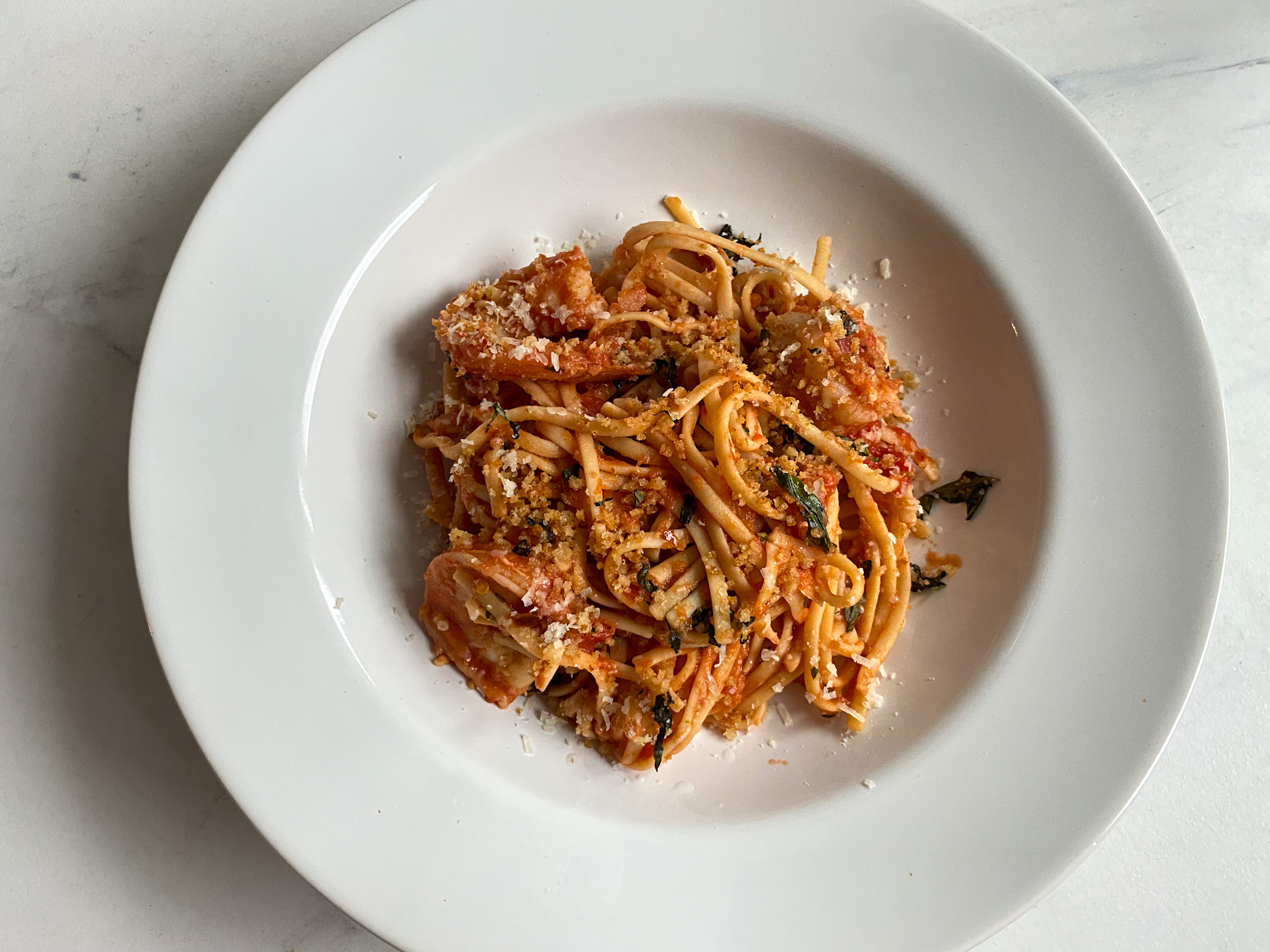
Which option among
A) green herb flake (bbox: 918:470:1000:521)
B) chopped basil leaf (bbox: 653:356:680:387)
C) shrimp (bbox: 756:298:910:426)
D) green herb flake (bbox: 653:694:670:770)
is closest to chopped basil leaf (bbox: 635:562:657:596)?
green herb flake (bbox: 653:694:670:770)

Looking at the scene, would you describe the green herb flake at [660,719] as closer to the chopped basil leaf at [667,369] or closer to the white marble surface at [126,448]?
the chopped basil leaf at [667,369]

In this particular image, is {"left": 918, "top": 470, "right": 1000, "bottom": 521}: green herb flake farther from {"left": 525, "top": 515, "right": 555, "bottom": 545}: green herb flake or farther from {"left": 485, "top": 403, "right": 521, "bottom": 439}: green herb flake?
{"left": 485, "top": 403, "right": 521, "bottom": 439}: green herb flake

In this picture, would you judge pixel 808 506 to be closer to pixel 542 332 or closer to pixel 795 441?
pixel 795 441

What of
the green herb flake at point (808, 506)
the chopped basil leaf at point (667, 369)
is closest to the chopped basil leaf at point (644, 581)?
the green herb flake at point (808, 506)

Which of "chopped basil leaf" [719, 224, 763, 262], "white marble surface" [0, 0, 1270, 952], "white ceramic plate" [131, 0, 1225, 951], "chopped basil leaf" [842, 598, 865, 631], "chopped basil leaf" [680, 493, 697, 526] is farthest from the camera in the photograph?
"chopped basil leaf" [719, 224, 763, 262]

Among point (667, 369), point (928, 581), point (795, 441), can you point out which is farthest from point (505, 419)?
point (928, 581)

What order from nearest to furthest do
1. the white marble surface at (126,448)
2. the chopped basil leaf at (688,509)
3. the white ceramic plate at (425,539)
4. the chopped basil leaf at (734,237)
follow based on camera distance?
the white ceramic plate at (425,539) → the chopped basil leaf at (688,509) → the white marble surface at (126,448) → the chopped basil leaf at (734,237)
